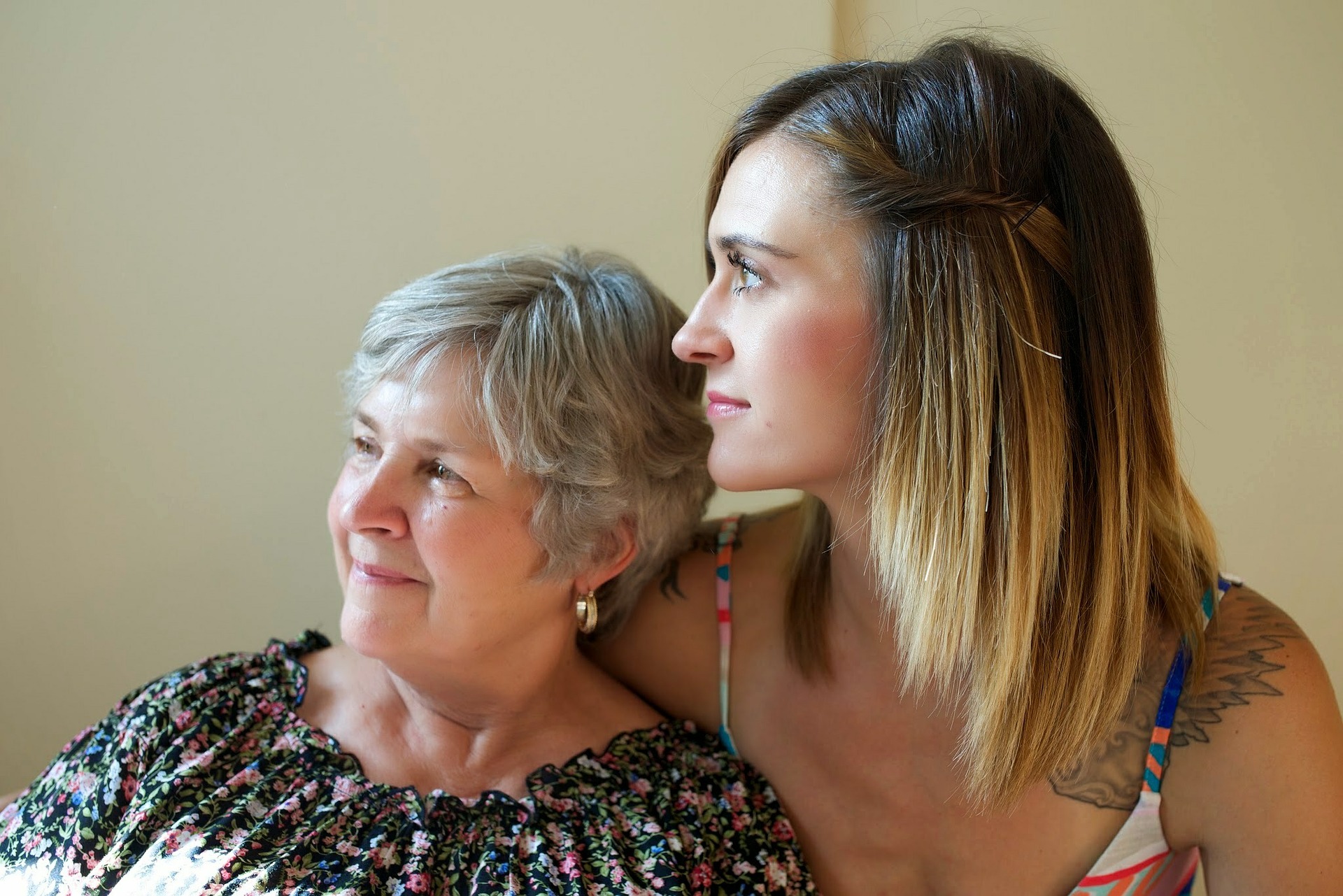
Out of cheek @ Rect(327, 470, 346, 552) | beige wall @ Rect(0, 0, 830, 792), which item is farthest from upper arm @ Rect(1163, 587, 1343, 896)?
beige wall @ Rect(0, 0, 830, 792)

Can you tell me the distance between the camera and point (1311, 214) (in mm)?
2018

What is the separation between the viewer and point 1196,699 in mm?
1468

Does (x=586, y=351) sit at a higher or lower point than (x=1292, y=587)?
higher

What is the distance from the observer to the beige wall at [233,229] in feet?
5.81

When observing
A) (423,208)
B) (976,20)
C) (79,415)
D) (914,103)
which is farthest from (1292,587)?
(79,415)

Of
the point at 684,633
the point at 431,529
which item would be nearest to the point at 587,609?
the point at 684,633

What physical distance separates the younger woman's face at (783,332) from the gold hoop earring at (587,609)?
12.9 inches

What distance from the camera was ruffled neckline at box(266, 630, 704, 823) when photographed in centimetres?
144

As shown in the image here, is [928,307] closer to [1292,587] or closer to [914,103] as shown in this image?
[914,103]

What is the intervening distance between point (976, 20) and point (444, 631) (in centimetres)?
157

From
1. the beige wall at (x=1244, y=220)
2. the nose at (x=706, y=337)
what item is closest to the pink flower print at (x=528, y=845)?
the nose at (x=706, y=337)

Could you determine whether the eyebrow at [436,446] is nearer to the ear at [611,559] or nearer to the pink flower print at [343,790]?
the ear at [611,559]

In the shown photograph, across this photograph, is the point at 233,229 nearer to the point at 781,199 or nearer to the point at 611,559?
the point at 611,559

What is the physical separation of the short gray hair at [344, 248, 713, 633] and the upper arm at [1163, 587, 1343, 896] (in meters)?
0.79
